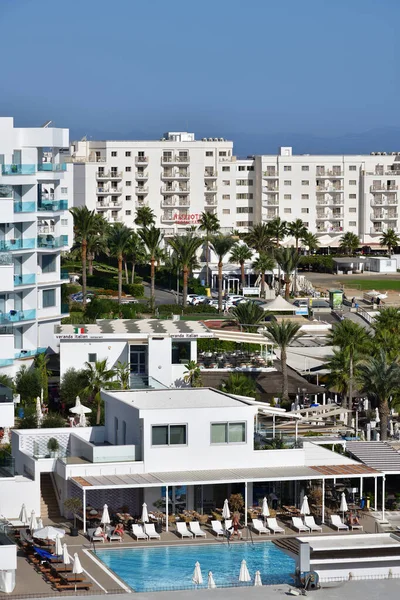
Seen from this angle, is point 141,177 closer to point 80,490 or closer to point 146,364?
point 146,364

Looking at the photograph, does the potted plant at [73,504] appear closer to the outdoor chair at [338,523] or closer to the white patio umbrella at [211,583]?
the white patio umbrella at [211,583]

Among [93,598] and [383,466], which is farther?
[383,466]

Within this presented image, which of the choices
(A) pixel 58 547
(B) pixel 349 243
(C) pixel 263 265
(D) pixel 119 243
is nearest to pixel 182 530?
(A) pixel 58 547

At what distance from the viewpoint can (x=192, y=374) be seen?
59406mm

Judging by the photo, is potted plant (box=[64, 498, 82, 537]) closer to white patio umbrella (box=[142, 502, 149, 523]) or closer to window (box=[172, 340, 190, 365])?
white patio umbrella (box=[142, 502, 149, 523])

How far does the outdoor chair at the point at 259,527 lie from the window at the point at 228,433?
2906 millimetres

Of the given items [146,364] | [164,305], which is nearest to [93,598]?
[146,364]

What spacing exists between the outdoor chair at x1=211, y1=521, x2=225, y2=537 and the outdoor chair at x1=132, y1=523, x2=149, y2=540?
6.50 ft

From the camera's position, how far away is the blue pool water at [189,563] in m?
35.0

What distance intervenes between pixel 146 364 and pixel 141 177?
76.2 metres

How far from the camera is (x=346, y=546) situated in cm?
3491

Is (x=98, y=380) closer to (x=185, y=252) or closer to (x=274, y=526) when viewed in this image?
(x=274, y=526)

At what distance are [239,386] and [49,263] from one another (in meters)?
14.8

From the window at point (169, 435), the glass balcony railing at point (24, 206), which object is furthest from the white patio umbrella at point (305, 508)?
the glass balcony railing at point (24, 206)
